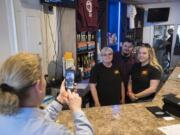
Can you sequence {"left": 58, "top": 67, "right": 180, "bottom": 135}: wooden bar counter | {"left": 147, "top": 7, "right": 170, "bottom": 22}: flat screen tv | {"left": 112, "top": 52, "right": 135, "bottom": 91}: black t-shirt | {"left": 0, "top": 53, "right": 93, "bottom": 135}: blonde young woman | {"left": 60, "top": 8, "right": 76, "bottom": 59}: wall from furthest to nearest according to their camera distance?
{"left": 147, "top": 7, "right": 170, "bottom": 22}: flat screen tv < {"left": 60, "top": 8, "right": 76, "bottom": 59}: wall < {"left": 112, "top": 52, "right": 135, "bottom": 91}: black t-shirt < {"left": 58, "top": 67, "right": 180, "bottom": 135}: wooden bar counter < {"left": 0, "top": 53, "right": 93, "bottom": 135}: blonde young woman

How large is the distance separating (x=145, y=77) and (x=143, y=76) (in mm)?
30

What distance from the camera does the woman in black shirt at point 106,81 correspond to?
2549mm

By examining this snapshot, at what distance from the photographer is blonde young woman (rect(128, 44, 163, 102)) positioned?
2.55m

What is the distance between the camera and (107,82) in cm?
255

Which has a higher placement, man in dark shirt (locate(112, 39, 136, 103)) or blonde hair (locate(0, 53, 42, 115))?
blonde hair (locate(0, 53, 42, 115))

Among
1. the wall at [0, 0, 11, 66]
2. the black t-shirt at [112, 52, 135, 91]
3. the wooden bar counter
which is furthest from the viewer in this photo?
the black t-shirt at [112, 52, 135, 91]

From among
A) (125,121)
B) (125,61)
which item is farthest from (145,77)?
(125,121)

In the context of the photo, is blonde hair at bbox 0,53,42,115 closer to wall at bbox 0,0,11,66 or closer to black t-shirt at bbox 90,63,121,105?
wall at bbox 0,0,11,66

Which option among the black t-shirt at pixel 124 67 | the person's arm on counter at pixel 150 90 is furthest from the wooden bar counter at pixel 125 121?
the black t-shirt at pixel 124 67

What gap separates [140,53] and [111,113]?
3.78 ft

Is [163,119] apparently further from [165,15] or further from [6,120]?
[165,15]

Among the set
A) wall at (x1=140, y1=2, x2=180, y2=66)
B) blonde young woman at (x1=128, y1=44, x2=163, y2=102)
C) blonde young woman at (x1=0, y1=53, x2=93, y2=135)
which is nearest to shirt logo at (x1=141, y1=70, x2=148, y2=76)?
blonde young woman at (x1=128, y1=44, x2=163, y2=102)

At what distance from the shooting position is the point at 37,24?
98.3 inches

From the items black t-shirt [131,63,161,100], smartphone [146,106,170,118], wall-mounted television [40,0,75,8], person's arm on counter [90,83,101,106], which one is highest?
wall-mounted television [40,0,75,8]
